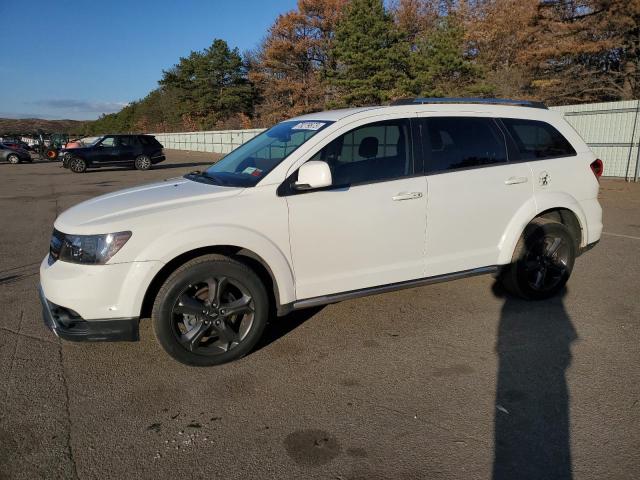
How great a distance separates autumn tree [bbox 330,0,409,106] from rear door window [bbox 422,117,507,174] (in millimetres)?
27261

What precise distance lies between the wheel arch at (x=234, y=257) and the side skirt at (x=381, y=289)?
172mm

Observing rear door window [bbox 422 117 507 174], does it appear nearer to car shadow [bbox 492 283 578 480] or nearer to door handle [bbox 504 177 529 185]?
door handle [bbox 504 177 529 185]

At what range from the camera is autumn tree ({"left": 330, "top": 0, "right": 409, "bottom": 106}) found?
102 ft

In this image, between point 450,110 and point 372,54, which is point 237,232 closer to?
point 450,110

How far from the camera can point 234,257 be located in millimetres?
3539

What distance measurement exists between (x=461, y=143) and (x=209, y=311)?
2529 millimetres

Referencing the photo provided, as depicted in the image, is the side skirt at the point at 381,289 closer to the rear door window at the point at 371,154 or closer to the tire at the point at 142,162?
the rear door window at the point at 371,154

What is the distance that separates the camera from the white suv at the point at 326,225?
3262mm

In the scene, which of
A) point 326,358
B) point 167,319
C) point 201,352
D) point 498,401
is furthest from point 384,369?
point 167,319

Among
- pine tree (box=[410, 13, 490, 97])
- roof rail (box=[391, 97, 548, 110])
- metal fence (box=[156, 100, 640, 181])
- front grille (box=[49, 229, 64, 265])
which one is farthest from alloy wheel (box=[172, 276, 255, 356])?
pine tree (box=[410, 13, 490, 97])

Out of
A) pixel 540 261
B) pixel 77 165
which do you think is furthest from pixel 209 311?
pixel 77 165

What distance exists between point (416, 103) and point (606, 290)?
281cm

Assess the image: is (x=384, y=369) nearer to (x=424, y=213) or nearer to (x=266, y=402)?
(x=266, y=402)

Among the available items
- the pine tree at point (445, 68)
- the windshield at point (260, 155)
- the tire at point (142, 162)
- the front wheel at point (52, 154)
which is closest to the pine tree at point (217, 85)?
the front wheel at point (52, 154)
